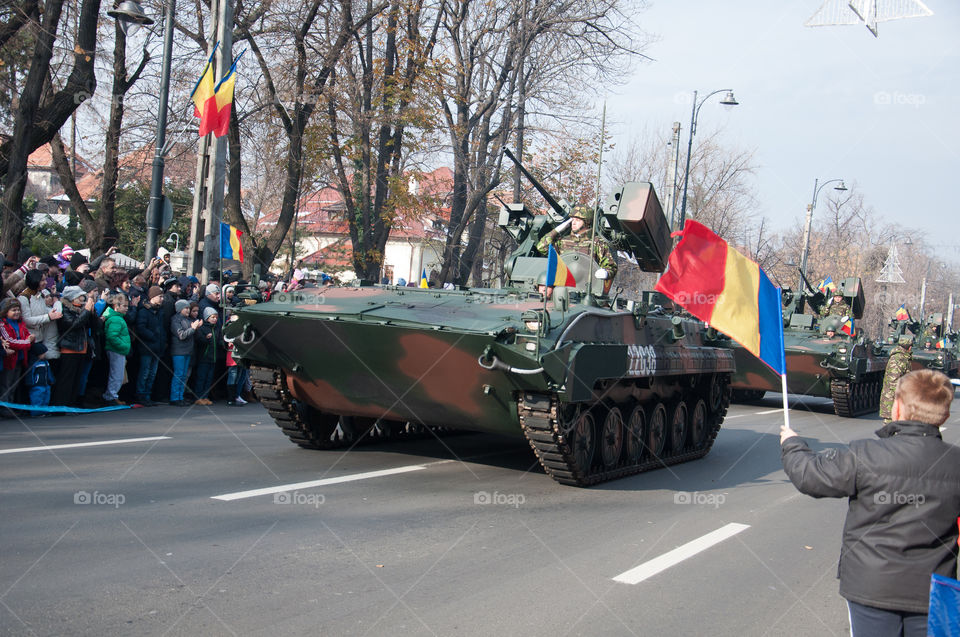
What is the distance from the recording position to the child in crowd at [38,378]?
37.8 ft

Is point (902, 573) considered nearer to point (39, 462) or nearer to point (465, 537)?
point (465, 537)

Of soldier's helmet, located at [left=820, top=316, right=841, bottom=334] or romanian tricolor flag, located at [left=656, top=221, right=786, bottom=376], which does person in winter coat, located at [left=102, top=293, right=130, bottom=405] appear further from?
soldier's helmet, located at [left=820, top=316, right=841, bottom=334]

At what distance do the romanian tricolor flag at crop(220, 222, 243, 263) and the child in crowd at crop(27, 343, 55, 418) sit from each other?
593 centimetres

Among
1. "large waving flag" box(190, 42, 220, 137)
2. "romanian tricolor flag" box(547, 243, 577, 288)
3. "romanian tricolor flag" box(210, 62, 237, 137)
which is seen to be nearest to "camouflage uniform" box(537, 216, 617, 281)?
"romanian tricolor flag" box(547, 243, 577, 288)

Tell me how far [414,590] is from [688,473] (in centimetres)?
608

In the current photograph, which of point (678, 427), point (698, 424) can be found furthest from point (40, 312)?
point (698, 424)

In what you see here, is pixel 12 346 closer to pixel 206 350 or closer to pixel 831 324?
pixel 206 350

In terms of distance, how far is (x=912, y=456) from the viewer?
3.57 m

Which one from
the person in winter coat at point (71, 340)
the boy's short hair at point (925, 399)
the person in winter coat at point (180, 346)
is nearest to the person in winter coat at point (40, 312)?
the person in winter coat at point (71, 340)

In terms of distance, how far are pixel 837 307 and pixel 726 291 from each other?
808 inches

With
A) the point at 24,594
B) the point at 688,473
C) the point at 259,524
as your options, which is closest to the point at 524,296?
the point at 688,473

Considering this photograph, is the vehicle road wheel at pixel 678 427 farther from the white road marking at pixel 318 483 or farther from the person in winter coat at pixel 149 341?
the person in winter coat at pixel 149 341

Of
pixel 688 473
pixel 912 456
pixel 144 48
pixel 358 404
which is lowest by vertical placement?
pixel 688 473

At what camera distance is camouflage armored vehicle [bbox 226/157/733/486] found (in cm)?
827
